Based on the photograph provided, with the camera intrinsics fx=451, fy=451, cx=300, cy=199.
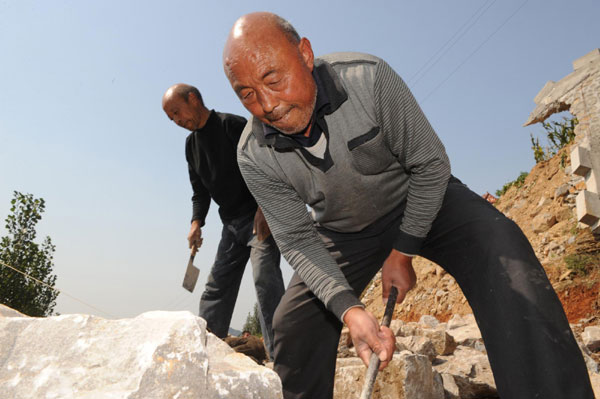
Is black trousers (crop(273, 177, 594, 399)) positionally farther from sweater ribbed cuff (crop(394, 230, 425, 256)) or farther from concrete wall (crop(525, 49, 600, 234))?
concrete wall (crop(525, 49, 600, 234))

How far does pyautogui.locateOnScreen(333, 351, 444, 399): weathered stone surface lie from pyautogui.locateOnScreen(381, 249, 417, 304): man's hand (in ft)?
2.71

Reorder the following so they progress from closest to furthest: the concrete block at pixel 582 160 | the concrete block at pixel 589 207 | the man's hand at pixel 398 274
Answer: the man's hand at pixel 398 274 → the concrete block at pixel 589 207 → the concrete block at pixel 582 160

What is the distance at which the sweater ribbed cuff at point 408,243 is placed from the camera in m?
2.09

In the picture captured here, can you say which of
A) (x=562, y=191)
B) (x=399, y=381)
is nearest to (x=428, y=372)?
(x=399, y=381)

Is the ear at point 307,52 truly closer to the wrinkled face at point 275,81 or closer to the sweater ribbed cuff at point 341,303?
the wrinkled face at point 275,81

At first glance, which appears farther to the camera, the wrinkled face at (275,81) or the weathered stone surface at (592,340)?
the weathered stone surface at (592,340)

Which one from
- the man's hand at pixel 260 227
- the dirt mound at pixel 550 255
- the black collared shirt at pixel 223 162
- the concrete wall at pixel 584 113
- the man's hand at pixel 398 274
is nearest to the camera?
the man's hand at pixel 398 274

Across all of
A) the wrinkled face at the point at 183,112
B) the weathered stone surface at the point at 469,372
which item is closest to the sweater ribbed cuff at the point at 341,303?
the weathered stone surface at the point at 469,372

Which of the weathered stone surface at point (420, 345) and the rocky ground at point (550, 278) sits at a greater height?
the rocky ground at point (550, 278)

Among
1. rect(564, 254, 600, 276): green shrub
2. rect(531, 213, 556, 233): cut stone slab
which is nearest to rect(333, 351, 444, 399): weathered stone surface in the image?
rect(564, 254, 600, 276): green shrub

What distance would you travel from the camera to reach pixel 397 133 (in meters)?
2.02

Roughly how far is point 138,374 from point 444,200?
157 cm

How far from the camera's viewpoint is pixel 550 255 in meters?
7.79

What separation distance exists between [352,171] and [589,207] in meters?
6.53
